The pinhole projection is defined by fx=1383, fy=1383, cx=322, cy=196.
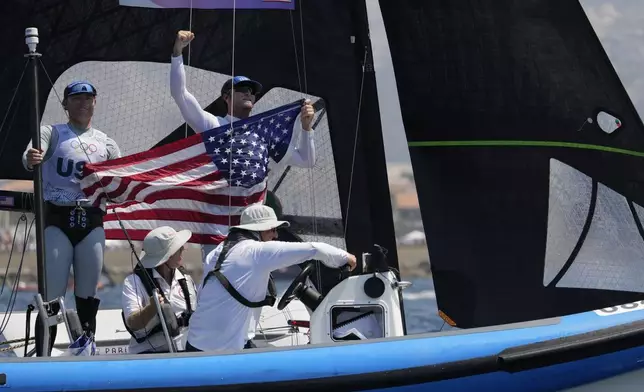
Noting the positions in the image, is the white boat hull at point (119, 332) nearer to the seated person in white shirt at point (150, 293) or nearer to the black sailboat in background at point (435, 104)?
the black sailboat in background at point (435, 104)

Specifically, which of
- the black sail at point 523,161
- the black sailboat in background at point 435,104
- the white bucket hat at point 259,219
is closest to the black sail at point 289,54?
the black sailboat in background at point 435,104

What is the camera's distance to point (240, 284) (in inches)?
218

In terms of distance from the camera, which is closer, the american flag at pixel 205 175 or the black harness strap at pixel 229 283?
the black harness strap at pixel 229 283

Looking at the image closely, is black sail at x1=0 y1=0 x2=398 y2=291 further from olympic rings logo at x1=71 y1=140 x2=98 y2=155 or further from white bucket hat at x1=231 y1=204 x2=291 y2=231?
white bucket hat at x1=231 y1=204 x2=291 y2=231

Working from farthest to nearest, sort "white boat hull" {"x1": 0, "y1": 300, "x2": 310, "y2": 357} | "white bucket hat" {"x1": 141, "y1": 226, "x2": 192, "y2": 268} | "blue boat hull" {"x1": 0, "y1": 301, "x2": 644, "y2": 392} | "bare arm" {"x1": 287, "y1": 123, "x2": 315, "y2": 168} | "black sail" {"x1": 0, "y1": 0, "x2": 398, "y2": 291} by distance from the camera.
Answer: "black sail" {"x1": 0, "y1": 0, "x2": 398, "y2": 291} < "white boat hull" {"x1": 0, "y1": 300, "x2": 310, "y2": 357} < "bare arm" {"x1": 287, "y1": 123, "x2": 315, "y2": 168} < "white bucket hat" {"x1": 141, "y1": 226, "x2": 192, "y2": 268} < "blue boat hull" {"x1": 0, "y1": 301, "x2": 644, "y2": 392}

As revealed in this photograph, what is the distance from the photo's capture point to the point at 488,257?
7.30 meters

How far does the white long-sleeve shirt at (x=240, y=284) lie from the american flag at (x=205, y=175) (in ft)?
3.63

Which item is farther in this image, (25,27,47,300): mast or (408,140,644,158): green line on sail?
(408,140,644,158): green line on sail

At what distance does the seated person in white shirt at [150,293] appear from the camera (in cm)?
593

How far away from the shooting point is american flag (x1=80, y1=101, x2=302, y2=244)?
6711 mm

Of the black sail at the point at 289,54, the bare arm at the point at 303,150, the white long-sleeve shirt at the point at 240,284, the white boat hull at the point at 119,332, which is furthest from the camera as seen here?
the black sail at the point at 289,54

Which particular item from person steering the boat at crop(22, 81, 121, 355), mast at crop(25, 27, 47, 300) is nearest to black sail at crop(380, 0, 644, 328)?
person steering the boat at crop(22, 81, 121, 355)

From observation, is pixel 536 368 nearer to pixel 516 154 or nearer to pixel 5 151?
pixel 516 154

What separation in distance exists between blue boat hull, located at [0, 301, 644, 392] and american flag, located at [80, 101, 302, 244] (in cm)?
151
